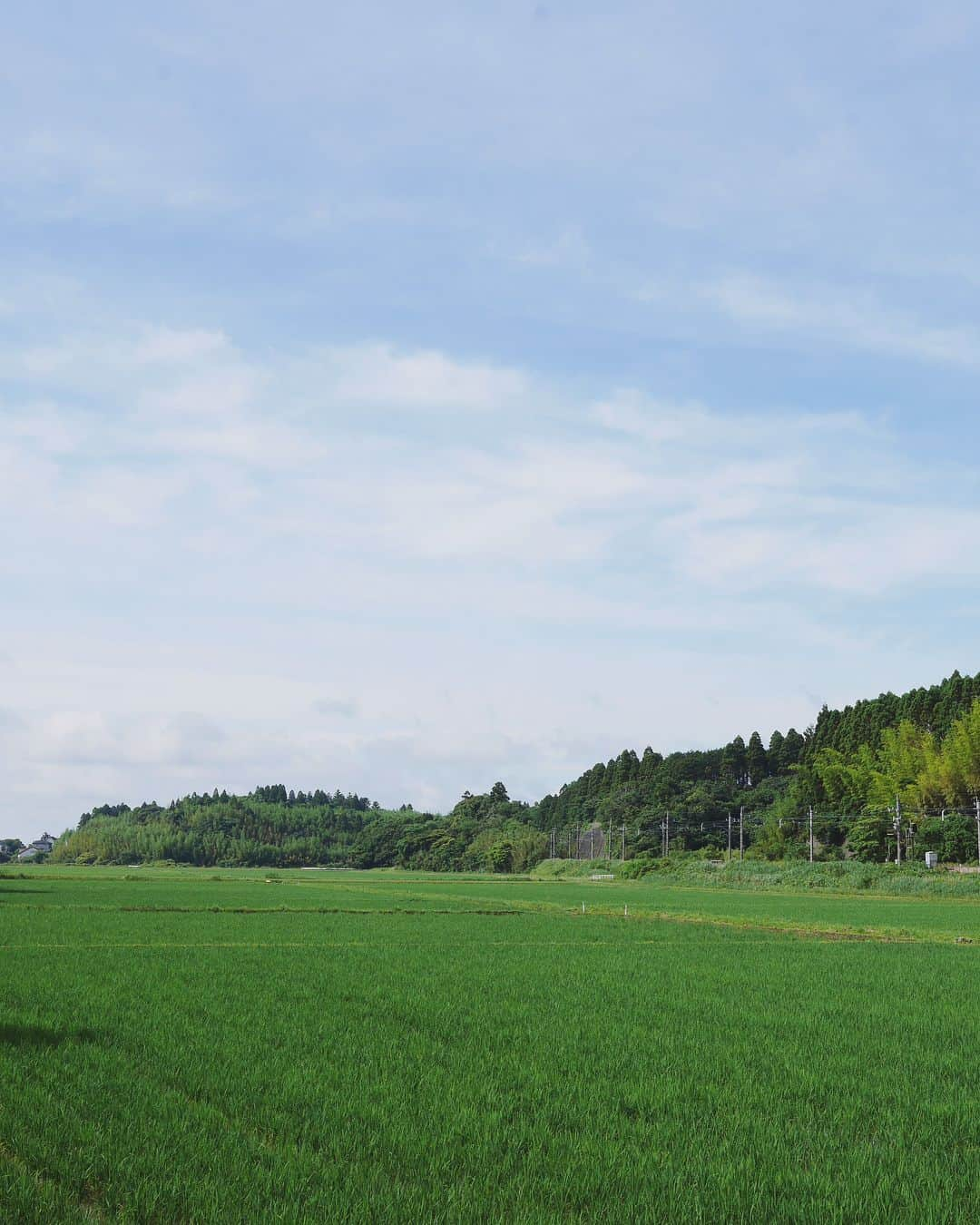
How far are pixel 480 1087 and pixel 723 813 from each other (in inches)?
4425

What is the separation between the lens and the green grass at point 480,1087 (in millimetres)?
6988

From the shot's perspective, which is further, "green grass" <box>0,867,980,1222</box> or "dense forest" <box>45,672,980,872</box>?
"dense forest" <box>45,672,980,872</box>

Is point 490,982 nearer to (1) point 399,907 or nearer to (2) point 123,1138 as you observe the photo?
(2) point 123,1138

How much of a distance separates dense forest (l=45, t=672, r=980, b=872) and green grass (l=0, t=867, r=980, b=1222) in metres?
66.8

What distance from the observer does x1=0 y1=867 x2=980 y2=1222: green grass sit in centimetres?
699

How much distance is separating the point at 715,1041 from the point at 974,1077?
117 inches

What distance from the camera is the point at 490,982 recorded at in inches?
720

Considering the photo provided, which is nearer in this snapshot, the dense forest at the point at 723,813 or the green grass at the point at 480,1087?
the green grass at the point at 480,1087

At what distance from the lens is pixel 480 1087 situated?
393 inches

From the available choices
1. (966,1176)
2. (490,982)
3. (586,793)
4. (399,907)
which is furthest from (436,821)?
(966,1176)

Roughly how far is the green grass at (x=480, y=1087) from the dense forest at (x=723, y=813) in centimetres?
6678

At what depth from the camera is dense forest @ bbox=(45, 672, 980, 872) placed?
8444 cm

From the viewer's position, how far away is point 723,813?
4631 inches

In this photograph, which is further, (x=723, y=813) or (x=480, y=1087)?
(x=723, y=813)
